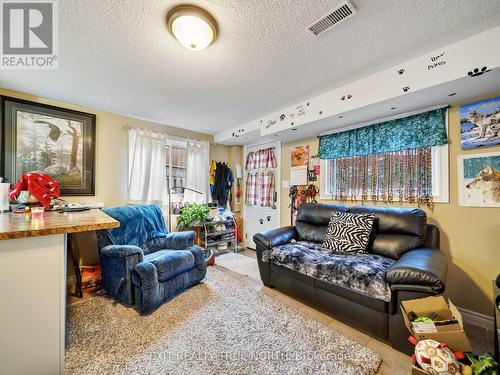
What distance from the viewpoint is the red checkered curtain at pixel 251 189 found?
→ 4.23 metres

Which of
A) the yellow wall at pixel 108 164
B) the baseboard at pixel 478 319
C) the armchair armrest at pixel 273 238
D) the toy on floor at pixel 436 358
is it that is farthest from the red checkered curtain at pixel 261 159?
the toy on floor at pixel 436 358

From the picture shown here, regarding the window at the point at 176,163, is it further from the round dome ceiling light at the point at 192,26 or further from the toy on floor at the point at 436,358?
the toy on floor at the point at 436,358

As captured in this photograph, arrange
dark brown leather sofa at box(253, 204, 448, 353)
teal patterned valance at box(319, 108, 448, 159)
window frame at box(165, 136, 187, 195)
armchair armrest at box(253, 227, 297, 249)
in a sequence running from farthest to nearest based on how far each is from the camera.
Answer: window frame at box(165, 136, 187, 195)
armchair armrest at box(253, 227, 297, 249)
teal patterned valance at box(319, 108, 448, 159)
dark brown leather sofa at box(253, 204, 448, 353)

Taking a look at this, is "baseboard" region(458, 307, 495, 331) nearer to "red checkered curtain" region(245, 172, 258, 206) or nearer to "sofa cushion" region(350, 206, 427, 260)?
"sofa cushion" region(350, 206, 427, 260)

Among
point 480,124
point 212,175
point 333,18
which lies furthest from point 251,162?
point 480,124

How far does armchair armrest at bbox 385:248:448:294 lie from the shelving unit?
275cm

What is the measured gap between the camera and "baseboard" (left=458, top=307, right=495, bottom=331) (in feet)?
6.07

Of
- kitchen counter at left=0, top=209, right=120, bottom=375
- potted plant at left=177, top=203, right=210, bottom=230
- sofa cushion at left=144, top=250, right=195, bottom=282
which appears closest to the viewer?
kitchen counter at left=0, top=209, right=120, bottom=375

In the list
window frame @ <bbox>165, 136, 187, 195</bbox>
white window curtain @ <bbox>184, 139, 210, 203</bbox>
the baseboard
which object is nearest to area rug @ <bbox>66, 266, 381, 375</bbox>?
the baseboard

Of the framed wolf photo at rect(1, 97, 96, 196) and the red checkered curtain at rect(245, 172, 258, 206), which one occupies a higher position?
the framed wolf photo at rect(1, 97, 96, 196)

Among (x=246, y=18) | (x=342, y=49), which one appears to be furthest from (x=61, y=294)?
(x=342, y=49)

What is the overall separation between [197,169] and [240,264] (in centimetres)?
187

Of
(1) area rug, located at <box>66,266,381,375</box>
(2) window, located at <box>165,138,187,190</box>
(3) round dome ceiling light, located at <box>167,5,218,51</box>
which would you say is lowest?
(1) area rug, located at <box>66,266,381,375</box>

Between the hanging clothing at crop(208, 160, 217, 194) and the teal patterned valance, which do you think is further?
the hanging clothing at crop(208, 160, 217, 194)
